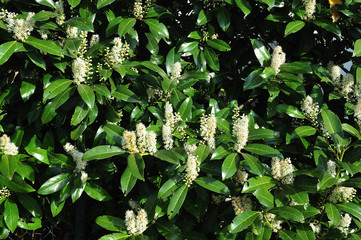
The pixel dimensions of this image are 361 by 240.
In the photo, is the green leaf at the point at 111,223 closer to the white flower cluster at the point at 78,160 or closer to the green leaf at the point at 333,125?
the white flower cluster at the point at 78,160

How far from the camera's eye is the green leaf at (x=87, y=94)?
243 centimetres

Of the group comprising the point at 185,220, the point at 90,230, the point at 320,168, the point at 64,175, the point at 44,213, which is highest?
the point at 320,168

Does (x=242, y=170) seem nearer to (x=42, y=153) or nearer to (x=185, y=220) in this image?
(x=185, y=220)

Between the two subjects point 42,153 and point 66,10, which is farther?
point 66,10

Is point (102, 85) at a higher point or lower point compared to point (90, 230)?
higher

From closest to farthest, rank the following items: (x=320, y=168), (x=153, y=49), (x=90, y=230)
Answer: (x=320, y=168) → (x=153, y=49) → (x=90, y=230)

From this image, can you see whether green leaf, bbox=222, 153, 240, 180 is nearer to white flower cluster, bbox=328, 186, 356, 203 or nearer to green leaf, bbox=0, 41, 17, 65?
white flower cluster, bbox=328, 186, 356, 203

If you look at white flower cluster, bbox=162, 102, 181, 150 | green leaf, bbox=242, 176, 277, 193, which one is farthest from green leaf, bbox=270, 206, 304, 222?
white flower cluster, bbox=162, 102, 181, 150

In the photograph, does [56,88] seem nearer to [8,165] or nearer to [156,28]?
[8,165]

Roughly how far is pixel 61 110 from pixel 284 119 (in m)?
1.40

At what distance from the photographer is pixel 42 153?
2715 millimetres

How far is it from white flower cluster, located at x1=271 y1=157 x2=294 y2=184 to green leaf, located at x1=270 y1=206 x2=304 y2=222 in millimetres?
197


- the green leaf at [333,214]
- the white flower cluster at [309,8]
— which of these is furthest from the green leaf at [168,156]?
the white flower cluster at [309,8]

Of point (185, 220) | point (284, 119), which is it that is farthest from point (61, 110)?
point (284, 119)
